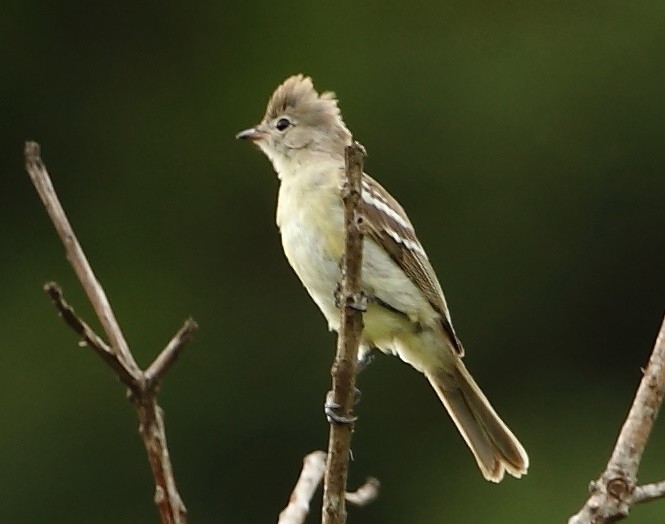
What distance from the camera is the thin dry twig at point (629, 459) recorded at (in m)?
1.96

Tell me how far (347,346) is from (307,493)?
1.11 feet

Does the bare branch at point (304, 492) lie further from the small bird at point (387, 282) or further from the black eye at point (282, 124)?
the black eye at point (282, 124)

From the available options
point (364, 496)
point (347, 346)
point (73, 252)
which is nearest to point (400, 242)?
point (347, 346)

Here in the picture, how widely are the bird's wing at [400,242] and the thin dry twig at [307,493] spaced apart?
1212 millimetres

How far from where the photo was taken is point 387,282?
3.63 meters

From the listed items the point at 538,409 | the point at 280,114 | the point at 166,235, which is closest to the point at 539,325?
the point at 538,409

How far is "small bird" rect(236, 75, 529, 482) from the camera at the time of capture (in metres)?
3.58

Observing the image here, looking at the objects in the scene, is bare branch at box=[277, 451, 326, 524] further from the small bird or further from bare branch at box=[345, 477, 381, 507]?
the small bird

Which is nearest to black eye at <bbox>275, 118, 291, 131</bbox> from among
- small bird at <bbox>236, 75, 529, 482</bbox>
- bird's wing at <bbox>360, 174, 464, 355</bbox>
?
small bird at <bbox>236, 75, 529, 482</bbox>

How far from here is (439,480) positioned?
325 inches

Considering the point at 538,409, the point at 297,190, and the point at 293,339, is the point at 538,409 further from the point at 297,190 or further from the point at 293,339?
the point at 297,190

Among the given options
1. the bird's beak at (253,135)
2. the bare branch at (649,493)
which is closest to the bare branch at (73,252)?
the bare branch at (649,493)

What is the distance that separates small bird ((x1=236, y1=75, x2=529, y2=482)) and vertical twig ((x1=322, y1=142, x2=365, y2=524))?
2.85 feet

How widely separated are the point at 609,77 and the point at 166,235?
2.52 meters
